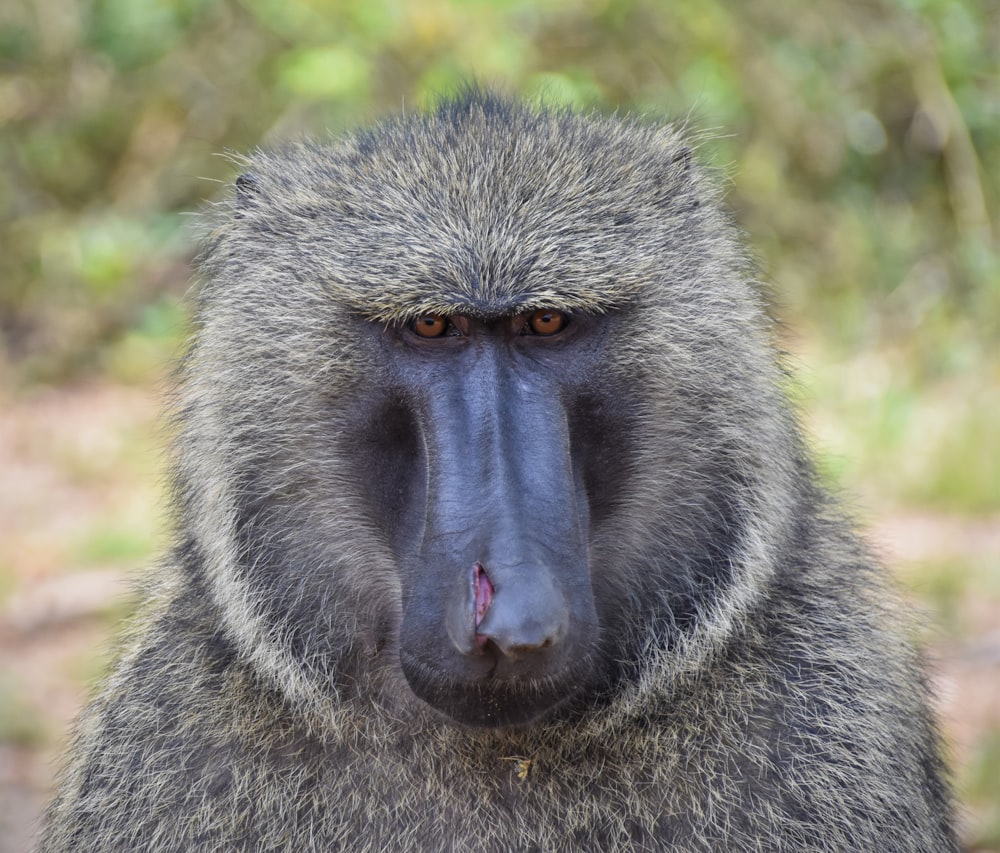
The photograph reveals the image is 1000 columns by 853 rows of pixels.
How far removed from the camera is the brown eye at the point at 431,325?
8.81 ft

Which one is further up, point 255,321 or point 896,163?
point 896,163

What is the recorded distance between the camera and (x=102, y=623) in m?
6.31

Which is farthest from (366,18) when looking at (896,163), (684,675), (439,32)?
(684,675)

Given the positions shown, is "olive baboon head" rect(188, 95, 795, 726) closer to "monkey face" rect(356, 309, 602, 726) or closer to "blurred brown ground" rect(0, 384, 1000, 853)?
"monkey face" rect(356, 309, 602, 726)

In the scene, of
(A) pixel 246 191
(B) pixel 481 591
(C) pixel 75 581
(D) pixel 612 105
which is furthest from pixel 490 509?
(D) pixel 612 105

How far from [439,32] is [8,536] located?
3591 millimetres

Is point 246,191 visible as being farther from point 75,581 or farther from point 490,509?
point 75,581

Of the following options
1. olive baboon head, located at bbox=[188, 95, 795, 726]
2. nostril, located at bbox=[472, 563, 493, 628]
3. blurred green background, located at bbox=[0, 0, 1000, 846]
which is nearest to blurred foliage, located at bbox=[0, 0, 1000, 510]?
blurred green background, located at bbox=[0, 0, 1000, 846]

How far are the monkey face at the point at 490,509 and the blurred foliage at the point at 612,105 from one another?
18.1ft

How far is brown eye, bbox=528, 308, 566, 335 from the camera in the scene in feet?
8.86

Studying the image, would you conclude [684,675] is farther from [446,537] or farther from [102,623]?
[102,623]

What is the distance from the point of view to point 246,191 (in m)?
3.07

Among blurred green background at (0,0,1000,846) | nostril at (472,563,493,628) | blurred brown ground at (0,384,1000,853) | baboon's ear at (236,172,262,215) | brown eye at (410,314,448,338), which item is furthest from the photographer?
blurred green background at (0,0,1000,846)

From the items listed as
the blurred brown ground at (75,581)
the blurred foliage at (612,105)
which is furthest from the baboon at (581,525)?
the blurred foliage at (612,105)
